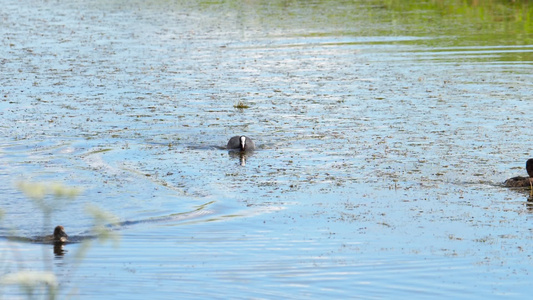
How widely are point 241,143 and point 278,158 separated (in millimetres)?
710

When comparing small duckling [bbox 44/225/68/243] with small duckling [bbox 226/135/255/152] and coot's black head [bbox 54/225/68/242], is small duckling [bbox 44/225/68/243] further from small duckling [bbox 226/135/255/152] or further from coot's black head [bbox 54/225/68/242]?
small duckling [bbox 226/135/255/152]

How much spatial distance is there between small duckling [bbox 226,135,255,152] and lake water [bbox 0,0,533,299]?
31 cm

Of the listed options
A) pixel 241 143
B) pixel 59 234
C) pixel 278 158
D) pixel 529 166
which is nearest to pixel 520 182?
pixel 529 166

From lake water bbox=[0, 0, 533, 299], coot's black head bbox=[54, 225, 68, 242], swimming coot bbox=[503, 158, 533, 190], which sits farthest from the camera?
swimming coot bbox=[503, 158, 533, 190]

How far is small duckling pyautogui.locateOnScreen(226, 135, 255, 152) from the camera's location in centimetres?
1605

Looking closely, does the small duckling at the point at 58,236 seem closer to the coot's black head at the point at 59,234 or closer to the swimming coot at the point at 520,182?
the coot's black head at the point at 59,234

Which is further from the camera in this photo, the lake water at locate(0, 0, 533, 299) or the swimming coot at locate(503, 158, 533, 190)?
the swimming coot at locate(503, 158, 533, 190)

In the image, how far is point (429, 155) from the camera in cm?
1562

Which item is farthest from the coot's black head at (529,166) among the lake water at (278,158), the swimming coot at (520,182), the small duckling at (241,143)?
the small duckling at (241,143)

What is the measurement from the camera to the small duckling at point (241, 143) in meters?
16.0

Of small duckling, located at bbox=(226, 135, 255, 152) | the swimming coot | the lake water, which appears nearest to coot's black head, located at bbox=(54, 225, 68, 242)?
the lake water

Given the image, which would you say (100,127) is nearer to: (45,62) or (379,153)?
(379,153)

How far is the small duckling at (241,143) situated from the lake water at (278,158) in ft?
1.03

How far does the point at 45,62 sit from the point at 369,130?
11951mm
